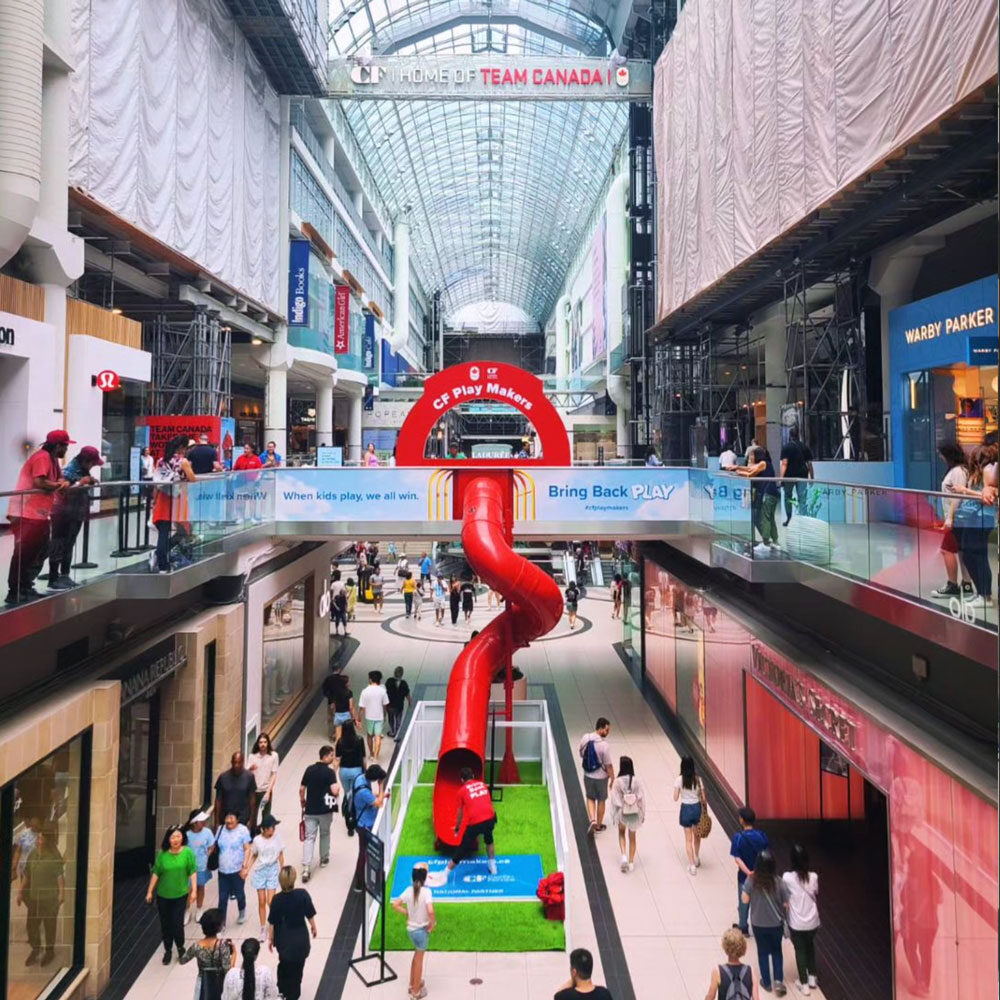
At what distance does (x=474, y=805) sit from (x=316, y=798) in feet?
6.18

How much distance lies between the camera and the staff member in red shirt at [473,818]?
9.12m

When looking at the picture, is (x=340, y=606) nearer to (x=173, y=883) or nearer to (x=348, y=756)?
(x=348, y=756)

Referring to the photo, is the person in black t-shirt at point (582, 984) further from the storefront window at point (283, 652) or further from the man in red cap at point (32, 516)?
the storefront window at point (283, 652)

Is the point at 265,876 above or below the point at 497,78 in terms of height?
below

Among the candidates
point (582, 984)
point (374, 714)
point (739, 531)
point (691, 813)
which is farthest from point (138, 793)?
point (739, 531)

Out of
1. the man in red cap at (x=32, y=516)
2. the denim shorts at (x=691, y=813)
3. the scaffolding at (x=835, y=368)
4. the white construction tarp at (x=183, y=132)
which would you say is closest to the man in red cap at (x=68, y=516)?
the man in red cap at (x=32, y=516)

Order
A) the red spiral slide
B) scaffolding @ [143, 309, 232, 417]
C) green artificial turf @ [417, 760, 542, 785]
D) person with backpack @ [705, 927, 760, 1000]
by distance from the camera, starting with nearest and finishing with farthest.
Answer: person with backpack @ [705, 927, 760, 1000] → the red spiral slide → green artificial turf @ [417, 760, 542, 785] → scaffolding @ [143, 309, 232, 417]

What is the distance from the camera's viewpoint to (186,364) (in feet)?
71.8

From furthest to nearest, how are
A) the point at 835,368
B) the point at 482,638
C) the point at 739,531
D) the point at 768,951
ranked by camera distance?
1. the point at 835,368
2. the point at 482,638
3. the point at 739,531
4. the point at 768,951

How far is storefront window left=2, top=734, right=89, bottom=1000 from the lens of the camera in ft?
21.6

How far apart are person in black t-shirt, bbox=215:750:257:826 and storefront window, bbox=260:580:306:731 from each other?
172 inches

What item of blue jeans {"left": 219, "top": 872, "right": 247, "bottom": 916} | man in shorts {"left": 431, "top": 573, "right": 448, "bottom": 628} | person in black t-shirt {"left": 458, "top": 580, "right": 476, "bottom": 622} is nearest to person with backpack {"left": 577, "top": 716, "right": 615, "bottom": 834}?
blue jeans {"left": 219, "top": 872, "right": 247, "bottom": 916}

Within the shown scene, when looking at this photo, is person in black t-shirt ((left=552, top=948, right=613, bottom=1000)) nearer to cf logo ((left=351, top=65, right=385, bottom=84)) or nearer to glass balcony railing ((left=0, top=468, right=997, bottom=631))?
glass balcony railing ((left=0, top=468, right=997, bottom=631))

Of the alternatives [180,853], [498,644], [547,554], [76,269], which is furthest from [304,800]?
[547,554]
